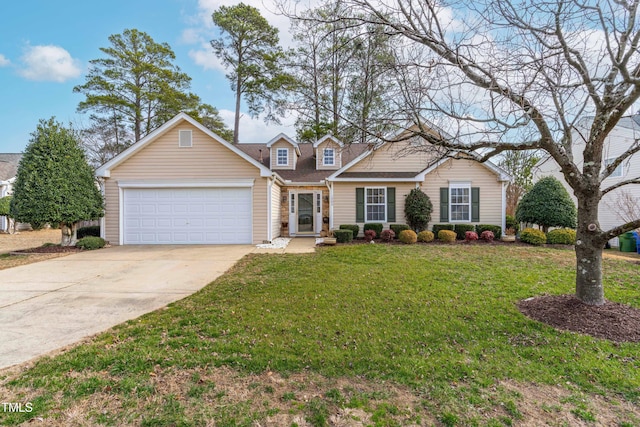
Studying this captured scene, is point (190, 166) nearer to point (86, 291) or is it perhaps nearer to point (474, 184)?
point (86, 291)

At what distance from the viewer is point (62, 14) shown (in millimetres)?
10742

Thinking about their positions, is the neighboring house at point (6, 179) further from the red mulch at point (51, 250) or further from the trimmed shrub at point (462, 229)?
the trimmed shrub at point (462, 229)

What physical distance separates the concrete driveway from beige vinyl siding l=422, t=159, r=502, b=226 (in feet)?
28.3

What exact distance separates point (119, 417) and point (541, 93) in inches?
226

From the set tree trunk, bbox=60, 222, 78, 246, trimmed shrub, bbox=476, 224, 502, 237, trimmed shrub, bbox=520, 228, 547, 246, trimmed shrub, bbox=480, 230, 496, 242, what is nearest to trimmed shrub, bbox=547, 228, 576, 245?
trimmed shrub, bbox=520, 228, 547, 246

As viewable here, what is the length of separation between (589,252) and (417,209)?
827 centimetres

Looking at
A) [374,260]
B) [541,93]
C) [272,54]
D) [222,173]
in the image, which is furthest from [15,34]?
[541,93]

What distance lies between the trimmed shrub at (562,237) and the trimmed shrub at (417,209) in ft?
14.7

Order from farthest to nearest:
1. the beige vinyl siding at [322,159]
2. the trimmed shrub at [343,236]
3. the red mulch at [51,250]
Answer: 1. the beige vinyl siding at [322,159]
2. the trimmed shrub at [343,236]
3. the red mulch at [51,250]

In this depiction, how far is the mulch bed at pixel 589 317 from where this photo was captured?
3.83 metres

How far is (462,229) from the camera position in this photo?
41.5 ft

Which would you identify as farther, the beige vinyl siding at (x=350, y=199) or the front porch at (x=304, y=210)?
the front porch at (x=304, y=210)

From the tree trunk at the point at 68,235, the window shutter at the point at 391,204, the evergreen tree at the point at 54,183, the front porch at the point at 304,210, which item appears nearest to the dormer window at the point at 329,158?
the front porch at the point at 304,210

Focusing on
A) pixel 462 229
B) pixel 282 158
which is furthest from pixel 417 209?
pixel 282 158
